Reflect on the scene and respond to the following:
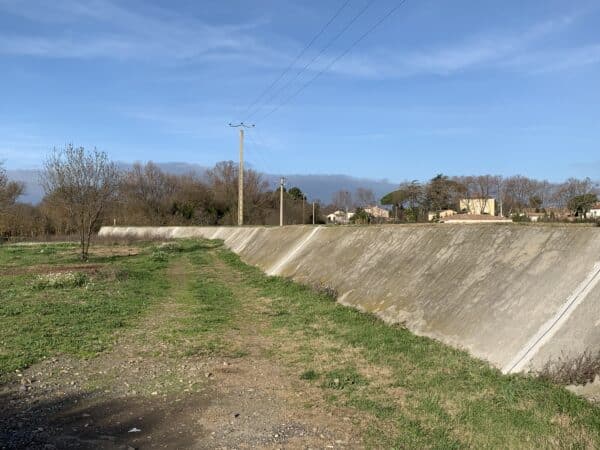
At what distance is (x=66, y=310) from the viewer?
415 inches

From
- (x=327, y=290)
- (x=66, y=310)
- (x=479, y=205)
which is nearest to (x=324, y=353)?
(x=327, y=290)

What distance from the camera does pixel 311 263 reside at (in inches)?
621

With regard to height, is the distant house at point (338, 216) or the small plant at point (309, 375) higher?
the distant house at point (338, 216)

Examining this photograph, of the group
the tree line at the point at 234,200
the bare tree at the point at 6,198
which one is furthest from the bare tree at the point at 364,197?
the bare tree at the point at 6,198

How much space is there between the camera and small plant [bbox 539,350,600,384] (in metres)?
5.14

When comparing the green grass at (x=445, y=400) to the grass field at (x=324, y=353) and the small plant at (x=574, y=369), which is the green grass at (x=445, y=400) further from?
the small plant at (x=574, y=369)

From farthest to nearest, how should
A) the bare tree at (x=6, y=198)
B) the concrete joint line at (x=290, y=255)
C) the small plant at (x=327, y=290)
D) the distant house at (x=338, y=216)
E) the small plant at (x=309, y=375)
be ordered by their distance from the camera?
the distant house at (x=338, y=216) → the bare tree at (x=6, y=198) → the concrete joint line at (x=290, y=255) → the small plant at (x=327, y=290) → the small plant at (x=309, y=375)

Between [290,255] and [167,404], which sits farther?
[290,255]

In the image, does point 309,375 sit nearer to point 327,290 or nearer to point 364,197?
point 327,290

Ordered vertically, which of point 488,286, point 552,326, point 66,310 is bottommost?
point 66,310

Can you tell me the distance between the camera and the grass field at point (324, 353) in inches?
A: 184

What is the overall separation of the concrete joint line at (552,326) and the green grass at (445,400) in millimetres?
256

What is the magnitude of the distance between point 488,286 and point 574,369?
2452mm

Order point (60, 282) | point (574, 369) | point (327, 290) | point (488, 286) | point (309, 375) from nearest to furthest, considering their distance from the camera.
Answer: point (574, 369)
point (309, 375)
point (488, 286)
point (327, 290)
point (60, 282)
